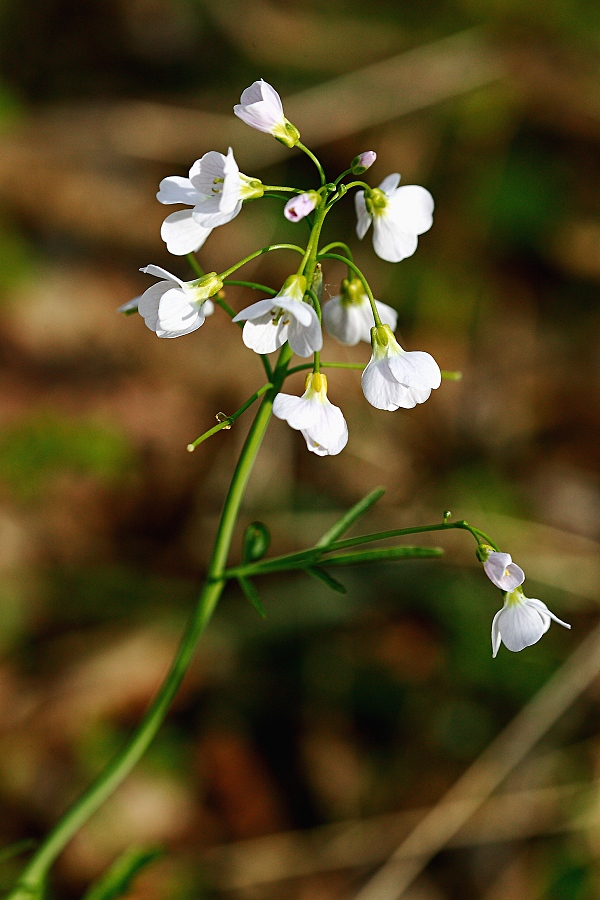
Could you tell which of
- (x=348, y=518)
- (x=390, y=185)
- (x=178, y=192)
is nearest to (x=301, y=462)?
(x=348, y=518)

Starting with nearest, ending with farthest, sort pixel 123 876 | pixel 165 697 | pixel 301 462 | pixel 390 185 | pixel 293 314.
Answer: pixel 293 314, pixel 390 185, pixel 165 697, pixel 123 876, pixel 301 462

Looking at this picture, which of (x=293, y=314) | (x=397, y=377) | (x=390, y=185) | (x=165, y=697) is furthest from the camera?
(x=165, y=697)

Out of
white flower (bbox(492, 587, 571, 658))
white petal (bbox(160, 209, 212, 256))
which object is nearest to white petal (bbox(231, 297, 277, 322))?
white petal (bbox(160, 209, 212, 256))

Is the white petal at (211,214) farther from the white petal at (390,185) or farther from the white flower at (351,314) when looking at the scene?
the white flower at (351,314)

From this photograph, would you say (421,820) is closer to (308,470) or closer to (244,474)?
(308,470)

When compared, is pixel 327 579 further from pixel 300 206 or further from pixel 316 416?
pixel 300 206

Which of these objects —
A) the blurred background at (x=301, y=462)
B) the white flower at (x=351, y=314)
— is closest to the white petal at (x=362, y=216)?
the white flower at (x=351, y=314)

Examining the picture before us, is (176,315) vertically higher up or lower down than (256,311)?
higher up

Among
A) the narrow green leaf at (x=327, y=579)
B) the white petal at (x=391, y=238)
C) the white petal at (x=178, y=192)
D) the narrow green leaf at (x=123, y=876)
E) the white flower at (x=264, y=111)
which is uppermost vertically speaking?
the white flower at (x=264, y=111)

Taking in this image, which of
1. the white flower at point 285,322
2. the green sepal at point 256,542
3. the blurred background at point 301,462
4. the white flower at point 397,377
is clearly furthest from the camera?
the blurred background at point 301,462
